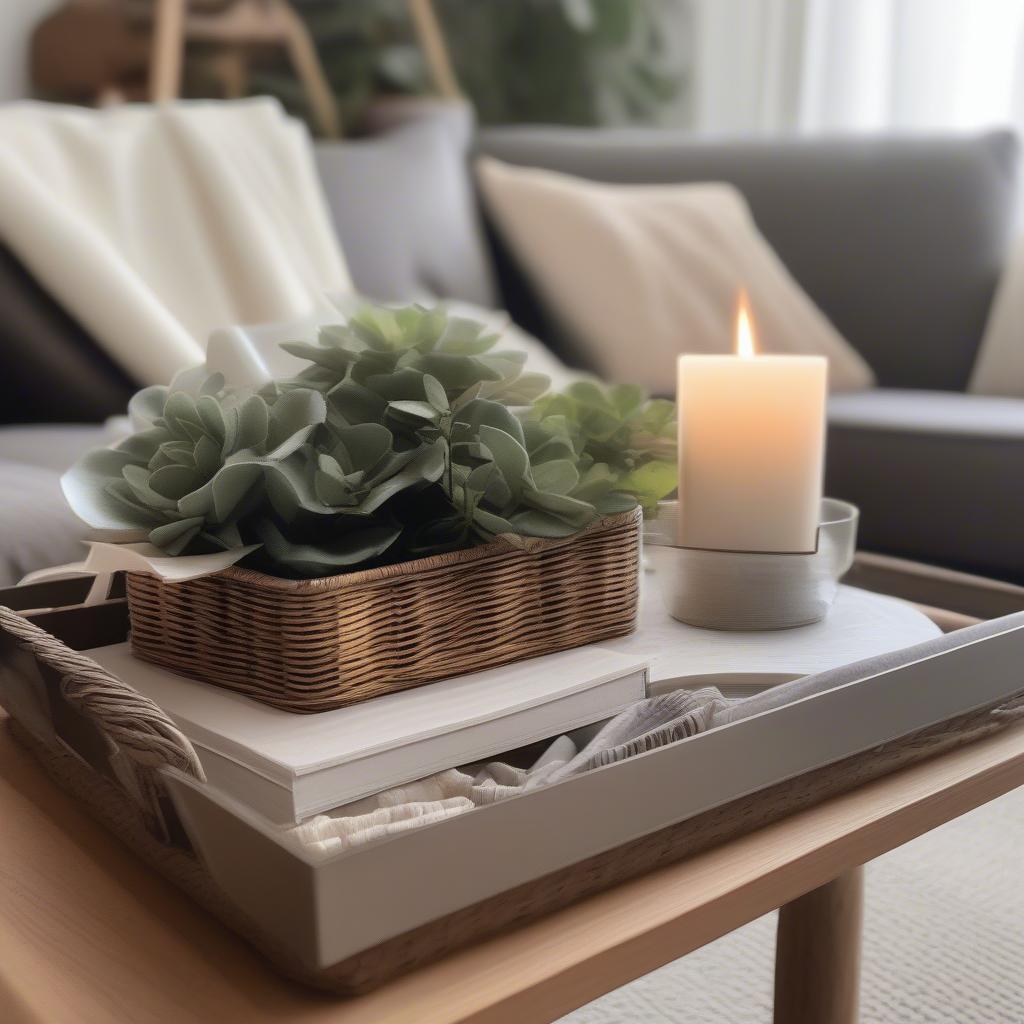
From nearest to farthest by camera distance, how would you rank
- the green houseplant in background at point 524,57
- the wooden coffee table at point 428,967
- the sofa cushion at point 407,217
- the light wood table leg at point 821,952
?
the wooden coffee table at point 428,967, the light wood table leg at point 821,952, the sofa cushion at point 407,217, the green houseplant in background at point 524,57

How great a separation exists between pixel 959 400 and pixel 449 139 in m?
0.96

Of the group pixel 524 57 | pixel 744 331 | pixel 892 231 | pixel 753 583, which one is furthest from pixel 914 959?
pixel 524 57

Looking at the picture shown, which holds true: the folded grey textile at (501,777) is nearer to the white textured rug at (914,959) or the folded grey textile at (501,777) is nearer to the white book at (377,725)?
the white book at (377,725)

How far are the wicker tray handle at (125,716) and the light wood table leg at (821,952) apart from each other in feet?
1.26

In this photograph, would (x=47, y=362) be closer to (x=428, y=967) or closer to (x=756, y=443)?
(x=756, y=443)

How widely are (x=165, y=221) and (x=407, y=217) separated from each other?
0.40 m

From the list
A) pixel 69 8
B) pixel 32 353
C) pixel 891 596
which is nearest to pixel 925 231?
pixel 891 596

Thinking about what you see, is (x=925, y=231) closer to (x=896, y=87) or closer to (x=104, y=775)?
(x=896, y=87)

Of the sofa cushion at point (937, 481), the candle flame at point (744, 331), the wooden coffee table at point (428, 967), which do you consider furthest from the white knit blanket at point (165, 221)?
the wooden coffee table at point (428, 967)

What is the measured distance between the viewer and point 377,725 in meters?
0.49

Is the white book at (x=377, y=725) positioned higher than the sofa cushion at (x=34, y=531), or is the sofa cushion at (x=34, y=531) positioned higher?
the white book at (x=377, y=725)

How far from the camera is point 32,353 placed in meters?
1.41

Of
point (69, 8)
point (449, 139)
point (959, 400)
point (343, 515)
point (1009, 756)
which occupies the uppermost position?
point (69, 8)

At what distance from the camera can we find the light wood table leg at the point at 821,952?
655mm
